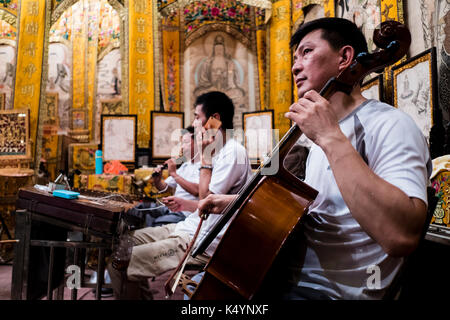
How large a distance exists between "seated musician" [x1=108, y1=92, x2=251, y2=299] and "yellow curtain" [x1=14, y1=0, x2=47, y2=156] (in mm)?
3559

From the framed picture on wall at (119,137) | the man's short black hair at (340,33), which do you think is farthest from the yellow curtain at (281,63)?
the man's short black hair at (340,33)

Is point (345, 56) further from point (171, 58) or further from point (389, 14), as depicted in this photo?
point (171, 58)

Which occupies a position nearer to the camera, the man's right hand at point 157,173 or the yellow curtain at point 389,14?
the yellow curtain at point 389,14

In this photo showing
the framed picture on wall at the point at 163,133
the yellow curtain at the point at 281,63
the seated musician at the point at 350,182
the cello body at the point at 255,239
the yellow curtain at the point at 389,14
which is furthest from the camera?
the yellow curtain at the point at 281,63

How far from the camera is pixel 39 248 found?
7.77ft

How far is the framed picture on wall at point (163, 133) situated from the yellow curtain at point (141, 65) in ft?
Result: 0.51

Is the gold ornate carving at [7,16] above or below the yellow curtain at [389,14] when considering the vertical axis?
above

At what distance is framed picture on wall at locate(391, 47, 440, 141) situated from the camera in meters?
2.03

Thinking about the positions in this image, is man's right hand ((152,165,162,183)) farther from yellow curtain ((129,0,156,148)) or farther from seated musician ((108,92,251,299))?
yellow curtain ((129,0,156,148))

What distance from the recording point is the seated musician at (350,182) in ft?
2.66

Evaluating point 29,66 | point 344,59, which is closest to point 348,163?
point 344,59

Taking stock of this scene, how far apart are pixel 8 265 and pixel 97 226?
340cm

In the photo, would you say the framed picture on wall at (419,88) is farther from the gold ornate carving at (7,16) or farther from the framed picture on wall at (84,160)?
the gold ornate carving at (7,16)
